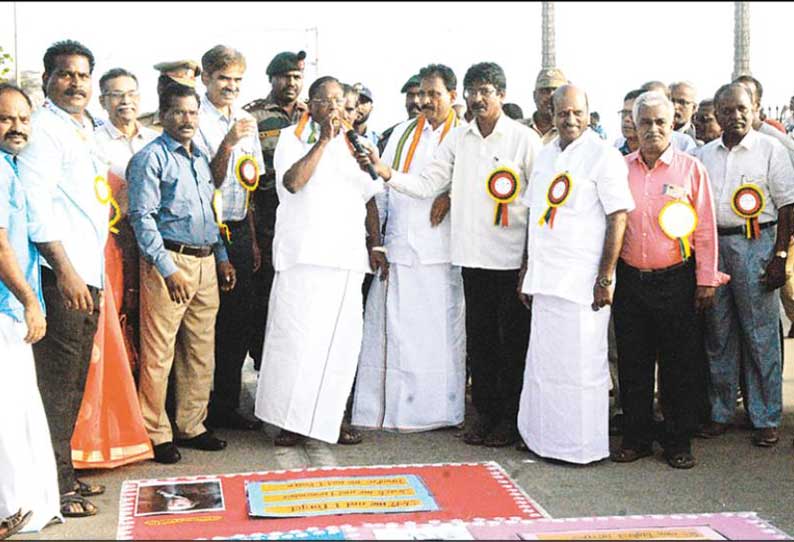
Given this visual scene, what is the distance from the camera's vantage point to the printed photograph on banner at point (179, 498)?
171 inches

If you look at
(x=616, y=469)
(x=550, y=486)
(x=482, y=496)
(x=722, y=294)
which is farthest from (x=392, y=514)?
(x=722, y=294)

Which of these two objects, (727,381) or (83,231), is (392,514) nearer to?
(83,231)

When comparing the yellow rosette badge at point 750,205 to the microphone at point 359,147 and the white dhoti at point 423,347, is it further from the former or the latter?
the microphone at point 359,147

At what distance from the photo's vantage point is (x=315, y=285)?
5.52 m

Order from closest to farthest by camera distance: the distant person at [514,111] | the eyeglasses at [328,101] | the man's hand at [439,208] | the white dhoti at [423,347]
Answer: the eyeglasses at [328,101] < the man's hand at [439,208] < the white dhoti at [423,347] < the distant person at [514,111]

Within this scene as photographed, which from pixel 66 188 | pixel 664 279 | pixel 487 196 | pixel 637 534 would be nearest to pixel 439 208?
pixel 487 196

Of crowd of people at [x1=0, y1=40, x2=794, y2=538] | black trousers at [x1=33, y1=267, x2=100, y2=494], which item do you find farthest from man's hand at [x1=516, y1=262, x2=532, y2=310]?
black trousers at [x1=33, y1=267, x2=100, y2=494]

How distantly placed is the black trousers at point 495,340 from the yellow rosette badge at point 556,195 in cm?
56

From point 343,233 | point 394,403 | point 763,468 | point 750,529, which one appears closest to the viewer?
point 750,529

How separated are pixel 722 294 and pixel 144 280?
9.87 feet

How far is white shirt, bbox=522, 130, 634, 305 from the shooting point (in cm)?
500

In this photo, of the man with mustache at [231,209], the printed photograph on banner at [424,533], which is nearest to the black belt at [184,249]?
the man with mustache at [231,209]

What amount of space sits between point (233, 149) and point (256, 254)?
2.24ft

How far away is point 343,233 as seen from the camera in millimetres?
5516
